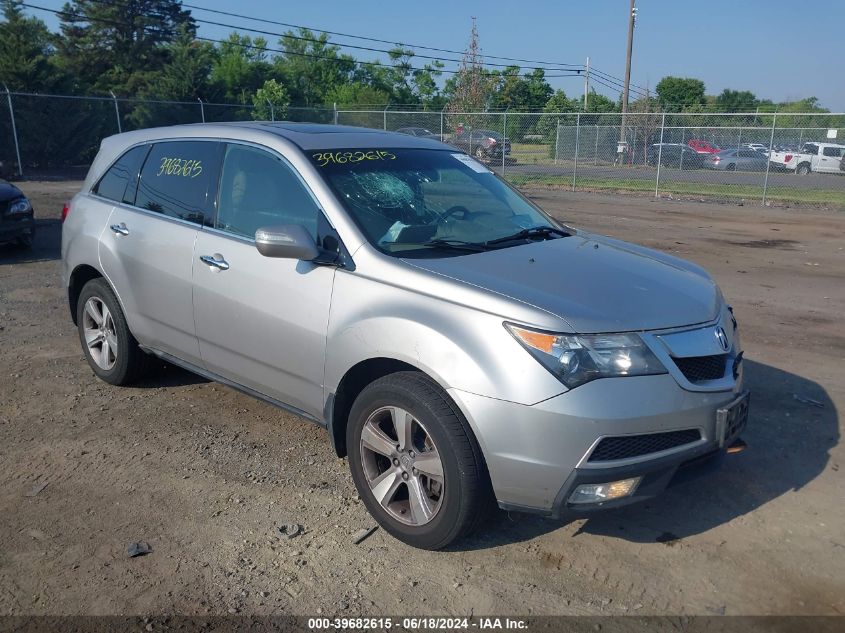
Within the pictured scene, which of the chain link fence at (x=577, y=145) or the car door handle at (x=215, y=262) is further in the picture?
the chain link fence at (x=577, y=145)

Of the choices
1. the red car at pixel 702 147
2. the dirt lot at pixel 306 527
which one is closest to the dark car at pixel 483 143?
the red car at pixel 702 147

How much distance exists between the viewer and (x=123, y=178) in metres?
5.31

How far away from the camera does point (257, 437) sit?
4723 mm

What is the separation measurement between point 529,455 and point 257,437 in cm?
222

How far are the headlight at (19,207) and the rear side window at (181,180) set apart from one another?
631cm

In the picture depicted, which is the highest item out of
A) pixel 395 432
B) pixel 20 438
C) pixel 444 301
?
pixel 444 301

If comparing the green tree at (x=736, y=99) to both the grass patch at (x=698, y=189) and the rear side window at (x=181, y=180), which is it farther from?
the rear side window at (x=181, y=180)

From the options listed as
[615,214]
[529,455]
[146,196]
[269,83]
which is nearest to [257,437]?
[146,196]

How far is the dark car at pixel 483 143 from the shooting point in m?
27.9

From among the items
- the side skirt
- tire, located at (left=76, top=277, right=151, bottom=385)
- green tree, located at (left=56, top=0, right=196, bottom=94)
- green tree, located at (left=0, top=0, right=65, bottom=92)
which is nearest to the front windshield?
the side skirt

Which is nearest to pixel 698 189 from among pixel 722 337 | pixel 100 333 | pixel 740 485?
pixel 740 485

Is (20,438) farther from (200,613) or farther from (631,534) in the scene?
(631,534)

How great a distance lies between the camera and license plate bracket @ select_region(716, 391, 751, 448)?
3316 millimetres

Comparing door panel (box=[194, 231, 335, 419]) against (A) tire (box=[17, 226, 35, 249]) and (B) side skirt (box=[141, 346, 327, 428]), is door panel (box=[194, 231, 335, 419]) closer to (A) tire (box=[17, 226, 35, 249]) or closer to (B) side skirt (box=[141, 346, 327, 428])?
(B) side skirt (box=[141, 346, 327, 428])
